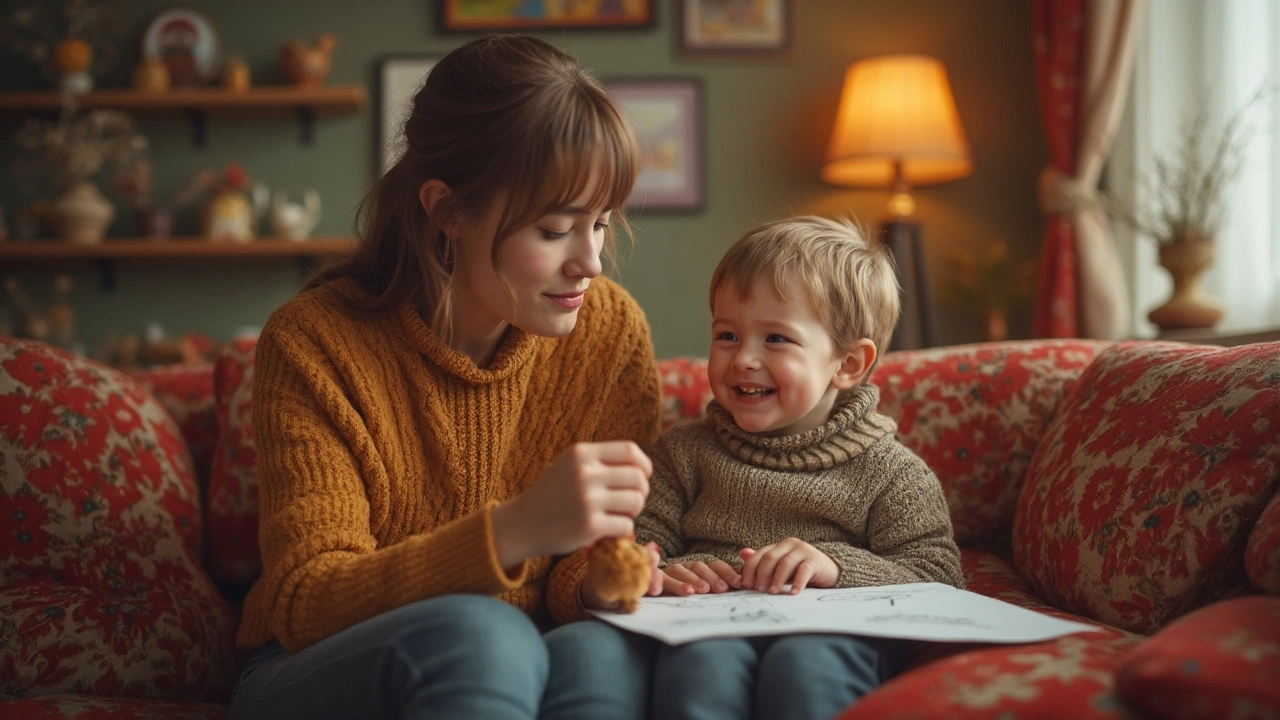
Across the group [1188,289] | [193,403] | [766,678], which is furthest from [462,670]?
[1188,289]

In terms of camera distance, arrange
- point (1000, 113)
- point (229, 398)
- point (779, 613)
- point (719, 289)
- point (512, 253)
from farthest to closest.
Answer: point (1000, 113) → point (229, 398) → point (719, 289) → point (512, 253) → point (779, 613)

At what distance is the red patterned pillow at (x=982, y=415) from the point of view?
166 centimetres

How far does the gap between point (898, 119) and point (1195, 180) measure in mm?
887

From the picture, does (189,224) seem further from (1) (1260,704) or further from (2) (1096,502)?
(1) (1260,704)

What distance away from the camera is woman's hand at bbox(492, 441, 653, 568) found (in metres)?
1.00

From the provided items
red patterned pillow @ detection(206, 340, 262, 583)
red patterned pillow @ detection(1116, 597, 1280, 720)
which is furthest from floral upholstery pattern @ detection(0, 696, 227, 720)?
red patterned pillow @ detection(1116, 597, 1280, 720)

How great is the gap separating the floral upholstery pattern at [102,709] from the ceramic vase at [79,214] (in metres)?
2.64

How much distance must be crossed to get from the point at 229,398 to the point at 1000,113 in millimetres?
2913

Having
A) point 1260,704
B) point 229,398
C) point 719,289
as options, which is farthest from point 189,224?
point 1260,704

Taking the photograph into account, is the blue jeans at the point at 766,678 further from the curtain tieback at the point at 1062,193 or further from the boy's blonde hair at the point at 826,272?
the curtain tieback at the point at 1062,193

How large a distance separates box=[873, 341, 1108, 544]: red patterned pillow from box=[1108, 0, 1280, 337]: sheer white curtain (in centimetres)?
123

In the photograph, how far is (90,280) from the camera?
3.72 meters

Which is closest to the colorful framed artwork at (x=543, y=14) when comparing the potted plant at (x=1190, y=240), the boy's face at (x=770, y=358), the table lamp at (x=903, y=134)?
the table lamp at (x=903, y=134)

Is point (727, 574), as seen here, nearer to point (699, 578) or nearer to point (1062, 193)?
point (699, 578)
